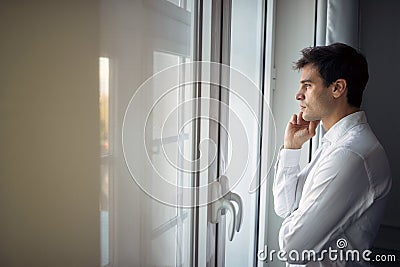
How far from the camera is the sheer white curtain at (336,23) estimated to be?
1.06m

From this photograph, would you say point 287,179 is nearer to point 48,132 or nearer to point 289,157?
point 289,157

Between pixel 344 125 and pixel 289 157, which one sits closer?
pixel 344 125

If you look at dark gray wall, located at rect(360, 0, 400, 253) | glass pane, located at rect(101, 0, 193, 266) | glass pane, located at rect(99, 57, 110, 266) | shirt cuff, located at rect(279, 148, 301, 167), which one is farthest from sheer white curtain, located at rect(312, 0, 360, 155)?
glass pane, located at rect(99, 57, 110, 266)

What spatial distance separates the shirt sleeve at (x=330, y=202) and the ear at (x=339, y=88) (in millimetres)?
153

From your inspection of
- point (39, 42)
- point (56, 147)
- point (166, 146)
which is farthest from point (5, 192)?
point (166, 146)

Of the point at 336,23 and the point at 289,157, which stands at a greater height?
the point at 336,23

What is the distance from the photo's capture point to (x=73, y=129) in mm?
447

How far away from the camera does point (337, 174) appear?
0.78 m

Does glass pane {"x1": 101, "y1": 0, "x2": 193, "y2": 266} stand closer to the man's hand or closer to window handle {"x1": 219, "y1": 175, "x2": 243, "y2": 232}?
window handle {"x1": 219, "y1": 175, "x2": 243, "y2": 232}

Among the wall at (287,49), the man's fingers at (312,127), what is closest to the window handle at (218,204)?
the man's fingers at (312,127)

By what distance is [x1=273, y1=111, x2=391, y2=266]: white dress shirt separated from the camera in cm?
79

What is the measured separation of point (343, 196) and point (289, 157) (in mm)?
219

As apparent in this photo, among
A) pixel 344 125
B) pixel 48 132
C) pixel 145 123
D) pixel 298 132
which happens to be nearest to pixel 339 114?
pixel 344 125

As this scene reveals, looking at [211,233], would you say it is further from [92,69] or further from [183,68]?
[92,69]
